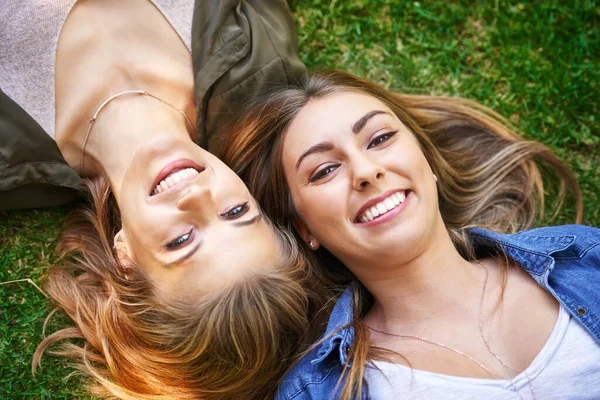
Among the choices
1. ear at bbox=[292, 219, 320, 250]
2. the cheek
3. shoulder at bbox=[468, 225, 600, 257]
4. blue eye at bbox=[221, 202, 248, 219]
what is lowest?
ear at bbox=[292, 219, 320, 250]

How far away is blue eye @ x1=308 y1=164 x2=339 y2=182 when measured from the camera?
3277 mm

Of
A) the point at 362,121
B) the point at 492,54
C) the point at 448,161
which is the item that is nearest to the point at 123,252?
the point at 362,121

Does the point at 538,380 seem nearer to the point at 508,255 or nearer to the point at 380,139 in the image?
the point at 508,255

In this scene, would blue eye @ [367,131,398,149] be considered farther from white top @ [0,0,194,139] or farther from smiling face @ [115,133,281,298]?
white top @ [0,0,194,139]

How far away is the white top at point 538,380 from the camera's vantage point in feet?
10.4

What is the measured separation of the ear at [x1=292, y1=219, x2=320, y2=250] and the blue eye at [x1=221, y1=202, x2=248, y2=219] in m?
0.40

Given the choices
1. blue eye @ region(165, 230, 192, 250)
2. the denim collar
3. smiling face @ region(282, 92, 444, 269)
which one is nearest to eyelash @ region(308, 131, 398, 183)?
smiling face @ region(282, 92, 444, 269)

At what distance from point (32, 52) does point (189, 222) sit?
5.07ft

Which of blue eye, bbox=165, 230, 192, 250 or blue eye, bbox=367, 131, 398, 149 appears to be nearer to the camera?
blue eye, bbox=165, 230, 192, 250

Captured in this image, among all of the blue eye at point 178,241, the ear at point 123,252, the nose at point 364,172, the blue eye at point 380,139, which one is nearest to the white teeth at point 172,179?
the blue eye at point 178,241

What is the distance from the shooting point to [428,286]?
3.42 metres

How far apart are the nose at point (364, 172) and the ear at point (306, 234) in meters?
0.54

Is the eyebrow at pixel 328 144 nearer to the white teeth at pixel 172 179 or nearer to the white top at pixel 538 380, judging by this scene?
the white teeth at pixel 172 179

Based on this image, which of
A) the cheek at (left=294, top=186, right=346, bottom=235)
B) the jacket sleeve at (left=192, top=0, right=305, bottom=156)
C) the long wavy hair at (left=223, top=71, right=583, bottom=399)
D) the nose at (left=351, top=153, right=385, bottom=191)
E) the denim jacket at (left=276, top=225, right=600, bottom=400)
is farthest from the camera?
the jacket sleeve at (left=192, top=0, right=305, bottom=156)
